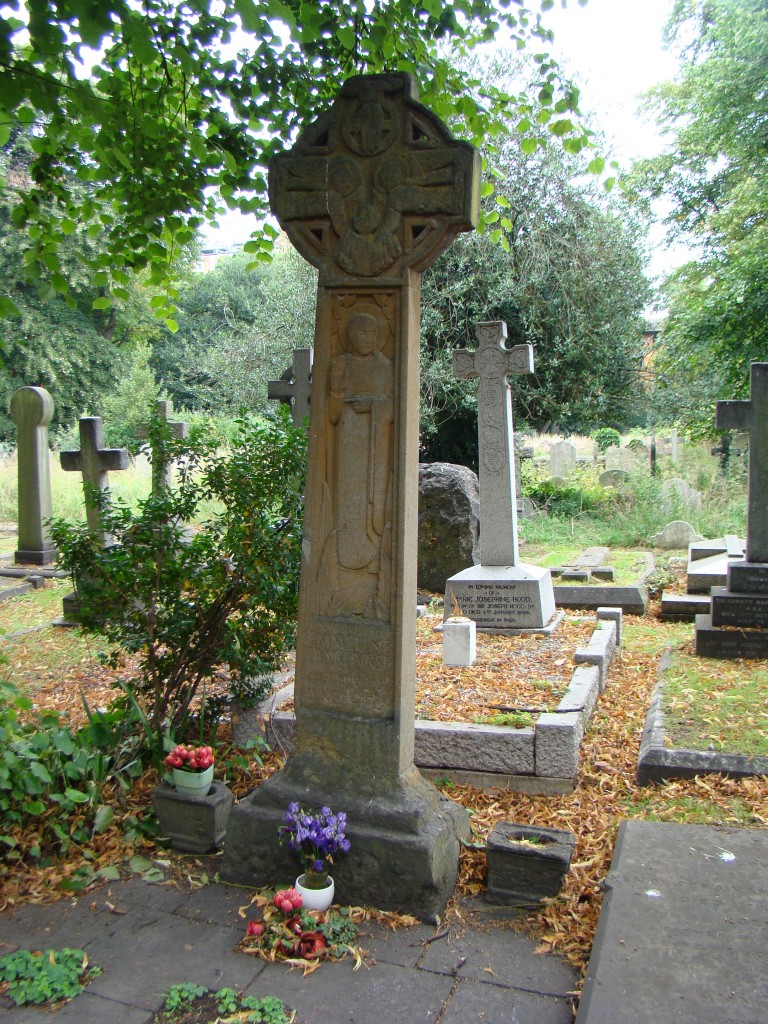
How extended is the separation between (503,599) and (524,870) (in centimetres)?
467

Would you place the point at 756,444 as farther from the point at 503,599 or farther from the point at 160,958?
the point at 160,958

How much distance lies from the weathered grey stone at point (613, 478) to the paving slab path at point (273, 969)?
609 inches

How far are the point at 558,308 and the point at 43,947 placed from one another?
15344 mm

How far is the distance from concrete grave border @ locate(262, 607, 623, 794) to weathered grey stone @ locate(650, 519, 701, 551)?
9.35 m

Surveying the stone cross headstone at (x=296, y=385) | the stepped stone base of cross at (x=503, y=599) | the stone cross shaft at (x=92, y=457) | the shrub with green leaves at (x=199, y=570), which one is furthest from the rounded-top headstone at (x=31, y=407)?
the shrub with green leaves at (x=199, y=570)

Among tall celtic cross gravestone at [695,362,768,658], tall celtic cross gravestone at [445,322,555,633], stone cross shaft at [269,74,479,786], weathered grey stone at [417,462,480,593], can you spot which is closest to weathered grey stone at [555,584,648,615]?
tall celtic cross gravestone at [445,322,555,633]

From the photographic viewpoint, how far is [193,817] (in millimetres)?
3895

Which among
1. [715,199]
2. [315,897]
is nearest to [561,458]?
[715,199]

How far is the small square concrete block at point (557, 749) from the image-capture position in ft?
15.3

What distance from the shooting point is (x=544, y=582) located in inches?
323

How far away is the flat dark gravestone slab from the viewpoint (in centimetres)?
240

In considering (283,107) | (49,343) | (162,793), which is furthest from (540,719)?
(49,343)

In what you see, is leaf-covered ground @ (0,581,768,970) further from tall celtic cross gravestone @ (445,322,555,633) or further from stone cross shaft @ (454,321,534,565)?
stone cross shaft @ (454,321,534,565)

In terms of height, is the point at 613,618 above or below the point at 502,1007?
above
